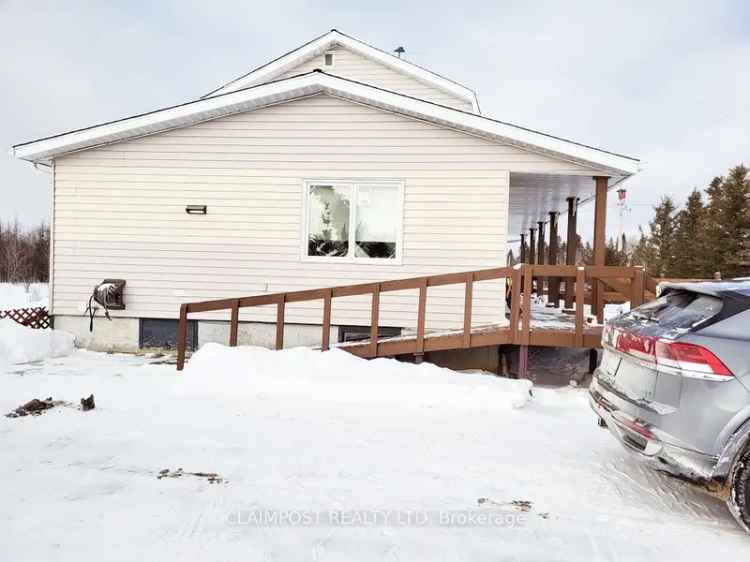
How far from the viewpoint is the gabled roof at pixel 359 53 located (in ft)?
38.8

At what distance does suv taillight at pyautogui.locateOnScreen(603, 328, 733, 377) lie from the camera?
2.64 m

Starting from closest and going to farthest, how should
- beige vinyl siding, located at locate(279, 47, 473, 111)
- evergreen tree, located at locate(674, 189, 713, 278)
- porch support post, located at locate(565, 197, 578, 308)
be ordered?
porch support post, located at locate(565, 197, 578, 308) → beige vinyl siding, located at locate(279, 47, 473, 111) → evergreen tree, located at locate(674, 189, 713, 278)

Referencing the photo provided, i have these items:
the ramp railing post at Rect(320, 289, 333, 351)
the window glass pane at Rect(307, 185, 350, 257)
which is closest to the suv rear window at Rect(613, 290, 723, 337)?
the ramp railing post at Rect(320, 289, 333, 351)

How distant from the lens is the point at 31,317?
8719 millimetres

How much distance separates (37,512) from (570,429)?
424cm

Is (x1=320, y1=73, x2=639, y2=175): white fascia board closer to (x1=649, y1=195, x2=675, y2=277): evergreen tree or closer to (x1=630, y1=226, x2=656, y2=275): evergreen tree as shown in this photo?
(x1=649, y1=195, x2=675, y2=277): evergreen tree

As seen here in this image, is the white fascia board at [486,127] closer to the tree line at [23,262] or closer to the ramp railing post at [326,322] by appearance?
the ramp railing post at [326,322]

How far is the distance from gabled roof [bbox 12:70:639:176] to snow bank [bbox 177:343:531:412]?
3885 mm

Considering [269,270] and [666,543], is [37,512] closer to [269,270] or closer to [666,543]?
[666,543]

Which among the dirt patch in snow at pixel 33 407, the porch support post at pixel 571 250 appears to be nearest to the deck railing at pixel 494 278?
the dirt patch in snow at pixel 33 407

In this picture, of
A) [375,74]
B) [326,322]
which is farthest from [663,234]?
[326,322]

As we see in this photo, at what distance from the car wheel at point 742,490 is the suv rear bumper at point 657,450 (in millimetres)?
128

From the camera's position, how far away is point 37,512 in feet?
8.72


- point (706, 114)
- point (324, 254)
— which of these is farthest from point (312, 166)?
point (706, 114)
